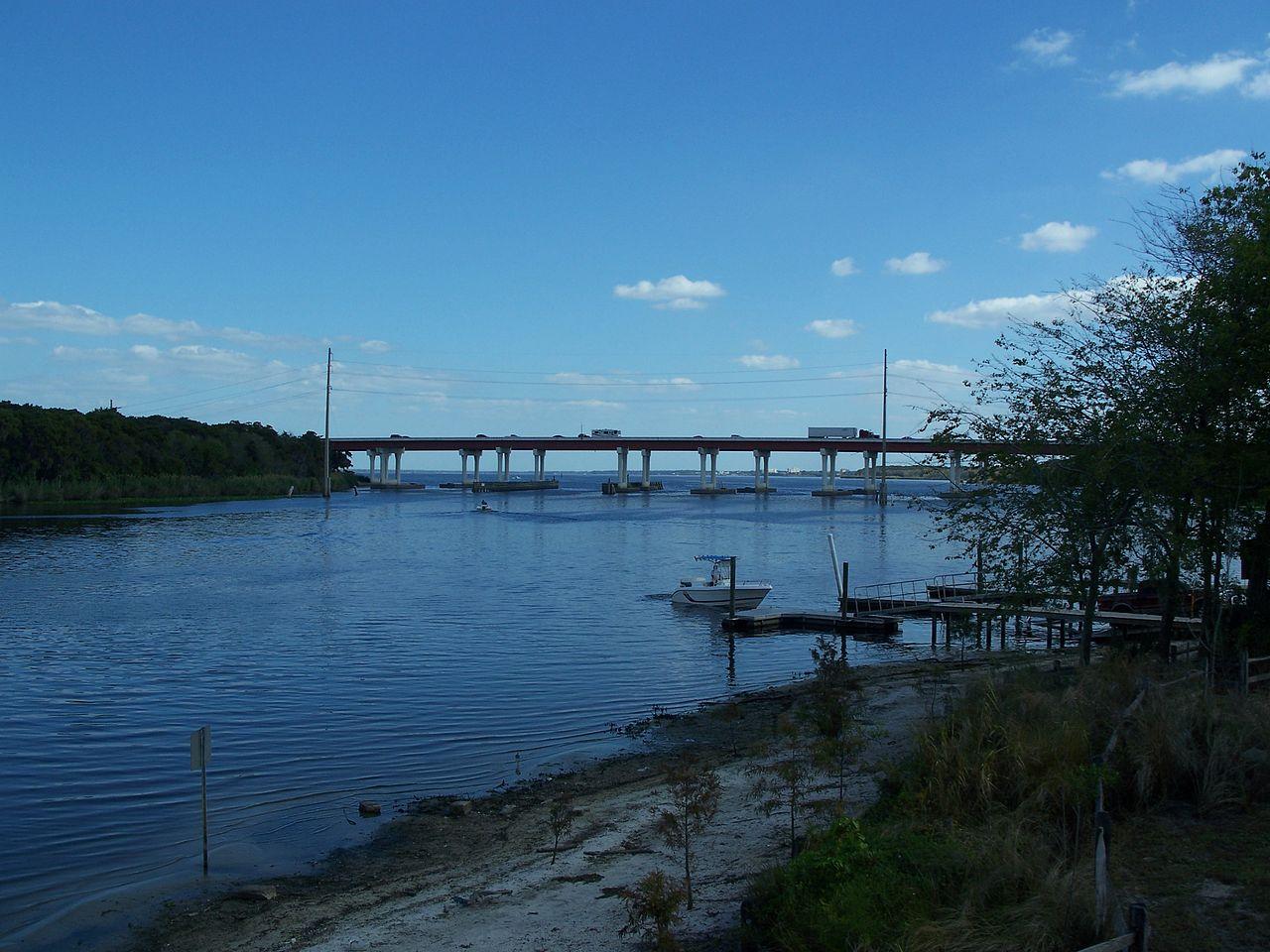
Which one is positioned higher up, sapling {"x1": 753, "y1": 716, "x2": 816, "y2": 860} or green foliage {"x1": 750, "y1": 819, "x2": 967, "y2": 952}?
green foliage {"x1": 750, "y1": 819, "x2": 967, "y2": 952}

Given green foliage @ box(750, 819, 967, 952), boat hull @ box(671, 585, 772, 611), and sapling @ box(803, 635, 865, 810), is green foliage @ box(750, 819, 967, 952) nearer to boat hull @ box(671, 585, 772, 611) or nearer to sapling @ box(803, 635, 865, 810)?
sapling @ box(803, 635, 865, 810)

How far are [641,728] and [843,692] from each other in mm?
8086

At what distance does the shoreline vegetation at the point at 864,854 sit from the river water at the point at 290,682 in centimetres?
202

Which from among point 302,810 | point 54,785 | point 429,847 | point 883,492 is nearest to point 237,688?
point 54,785

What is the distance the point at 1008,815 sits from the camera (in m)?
10.2

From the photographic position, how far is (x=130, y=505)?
11881 cm

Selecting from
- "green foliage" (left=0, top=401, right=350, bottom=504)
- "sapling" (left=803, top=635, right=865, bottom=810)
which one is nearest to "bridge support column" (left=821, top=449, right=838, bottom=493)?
"green foliage" (left=0, top=401, right=350, bottom=504)

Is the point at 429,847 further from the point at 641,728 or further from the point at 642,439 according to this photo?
the point at 642,439

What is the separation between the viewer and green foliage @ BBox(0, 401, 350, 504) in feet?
371

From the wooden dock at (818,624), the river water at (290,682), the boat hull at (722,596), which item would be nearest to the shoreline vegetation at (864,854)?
the river water at (290,682)

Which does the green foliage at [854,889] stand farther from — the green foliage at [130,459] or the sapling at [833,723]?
the green foliage at [130,459]

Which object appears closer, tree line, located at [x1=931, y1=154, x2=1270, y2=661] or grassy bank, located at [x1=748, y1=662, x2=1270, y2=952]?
grassy bank, located at [x1=748, y1=662, x2=1270, y2=952]

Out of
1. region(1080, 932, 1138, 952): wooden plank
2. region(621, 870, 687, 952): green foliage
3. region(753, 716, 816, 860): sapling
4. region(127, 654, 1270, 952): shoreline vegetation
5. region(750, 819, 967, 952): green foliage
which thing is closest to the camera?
region(1080, 932, 1138, 952): wooden plank

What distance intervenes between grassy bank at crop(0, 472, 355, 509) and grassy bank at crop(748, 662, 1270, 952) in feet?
377
